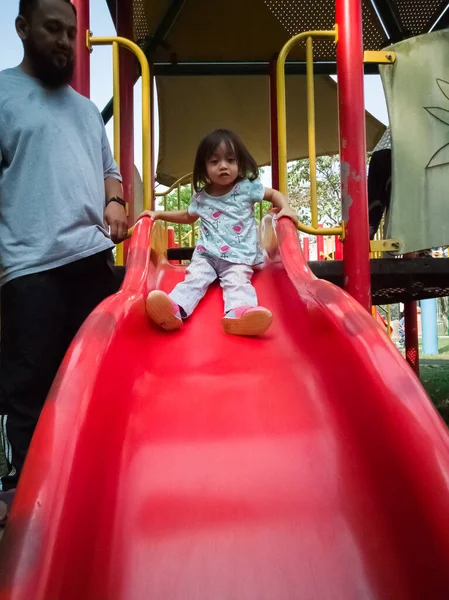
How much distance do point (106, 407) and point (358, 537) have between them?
0.53m

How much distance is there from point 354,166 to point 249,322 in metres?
0.83

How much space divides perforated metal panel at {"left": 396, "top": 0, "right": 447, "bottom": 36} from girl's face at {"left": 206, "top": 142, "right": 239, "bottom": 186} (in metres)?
2.92

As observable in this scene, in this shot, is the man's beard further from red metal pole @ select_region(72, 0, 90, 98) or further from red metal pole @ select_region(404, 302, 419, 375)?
red metal pole @ select_region(404, 302, 419, 375)

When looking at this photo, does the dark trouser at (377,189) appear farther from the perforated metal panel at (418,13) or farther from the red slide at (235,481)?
the perforated metal panel at (418,13)

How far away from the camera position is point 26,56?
1.48 m

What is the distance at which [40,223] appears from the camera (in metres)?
1.40

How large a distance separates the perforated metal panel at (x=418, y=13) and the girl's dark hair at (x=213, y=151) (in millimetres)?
2845

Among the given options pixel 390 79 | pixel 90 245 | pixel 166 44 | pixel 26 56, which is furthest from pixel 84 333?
pixel 166 44

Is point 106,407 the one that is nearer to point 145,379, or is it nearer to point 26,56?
point 145,379

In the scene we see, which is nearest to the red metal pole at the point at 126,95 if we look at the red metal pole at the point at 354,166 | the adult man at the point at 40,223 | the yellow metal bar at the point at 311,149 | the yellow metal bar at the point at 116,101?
the yellow metal bar at the point at 116,101

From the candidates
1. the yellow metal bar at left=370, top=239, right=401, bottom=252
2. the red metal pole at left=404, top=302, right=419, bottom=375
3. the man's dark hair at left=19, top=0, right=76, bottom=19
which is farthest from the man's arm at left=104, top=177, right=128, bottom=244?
the red metal pole at left=404, top=302, right=419, bottom=375

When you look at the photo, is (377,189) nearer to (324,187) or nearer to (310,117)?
(310,117)

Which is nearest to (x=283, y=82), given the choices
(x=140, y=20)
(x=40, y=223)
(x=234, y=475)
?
(x=40, y=223)

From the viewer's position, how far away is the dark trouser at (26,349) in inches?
52.5
